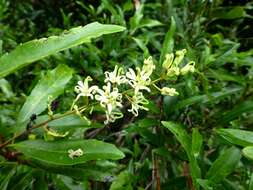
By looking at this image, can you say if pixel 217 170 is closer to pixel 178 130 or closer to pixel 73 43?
pixel 178 130

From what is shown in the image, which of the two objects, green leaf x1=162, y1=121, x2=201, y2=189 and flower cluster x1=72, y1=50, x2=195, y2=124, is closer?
flower cluster x1=72, y1=50, x2=195, y2=124

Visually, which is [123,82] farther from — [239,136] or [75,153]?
[239,136]

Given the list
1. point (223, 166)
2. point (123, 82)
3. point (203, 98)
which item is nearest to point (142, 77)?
point (123, 82)

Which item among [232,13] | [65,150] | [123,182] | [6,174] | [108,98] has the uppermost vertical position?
[232,13]

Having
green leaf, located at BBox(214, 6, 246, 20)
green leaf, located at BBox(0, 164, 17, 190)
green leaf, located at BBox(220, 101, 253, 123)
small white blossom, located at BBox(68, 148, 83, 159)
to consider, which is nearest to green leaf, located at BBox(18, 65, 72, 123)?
green leaf, located at BBox(0, 164, 17, 190)

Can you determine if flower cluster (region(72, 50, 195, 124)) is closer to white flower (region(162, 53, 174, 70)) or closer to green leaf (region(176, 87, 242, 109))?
white flower (region(162, 53, 174, 70))

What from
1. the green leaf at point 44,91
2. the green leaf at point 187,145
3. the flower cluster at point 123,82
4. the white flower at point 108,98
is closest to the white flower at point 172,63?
Result: the flower cluster at point 123,82
